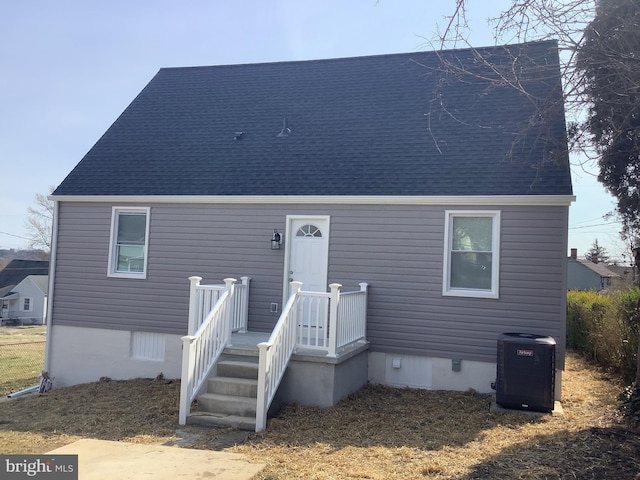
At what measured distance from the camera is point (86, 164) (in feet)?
37.8

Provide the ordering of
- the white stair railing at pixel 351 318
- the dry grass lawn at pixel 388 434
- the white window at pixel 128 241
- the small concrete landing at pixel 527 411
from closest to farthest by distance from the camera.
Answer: the dry grass lawn at pixel 388 434 → the small concrete landing at pixel 527 411 → the white stair railing at pixel 351 318 → the white window at pixel 128 241

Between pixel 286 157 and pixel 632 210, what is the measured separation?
20.1ft

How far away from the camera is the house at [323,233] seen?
320 inches

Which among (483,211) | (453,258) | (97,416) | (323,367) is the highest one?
(483,211)

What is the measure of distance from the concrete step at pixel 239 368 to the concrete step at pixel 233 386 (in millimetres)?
103

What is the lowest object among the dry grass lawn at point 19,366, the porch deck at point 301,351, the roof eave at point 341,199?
the dry grass lawn at point 19,366

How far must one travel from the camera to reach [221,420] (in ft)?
22.2

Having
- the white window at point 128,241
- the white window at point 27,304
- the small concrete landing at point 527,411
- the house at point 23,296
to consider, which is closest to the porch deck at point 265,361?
the small concrete landing at point 527,411

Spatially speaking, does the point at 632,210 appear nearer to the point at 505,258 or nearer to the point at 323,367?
the point at 505,258

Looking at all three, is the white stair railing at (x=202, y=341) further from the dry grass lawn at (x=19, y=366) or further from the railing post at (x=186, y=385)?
the dry grass lawn at (x=19, y=366)

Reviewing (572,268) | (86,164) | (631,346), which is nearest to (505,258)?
(631,346)

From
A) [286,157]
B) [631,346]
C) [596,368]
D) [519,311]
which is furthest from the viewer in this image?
[596,368]

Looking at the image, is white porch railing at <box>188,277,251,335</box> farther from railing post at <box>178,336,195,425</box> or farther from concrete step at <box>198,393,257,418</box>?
concrete step at <box>198,393,257,418</box>

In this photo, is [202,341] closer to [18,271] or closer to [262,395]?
[262,395]
